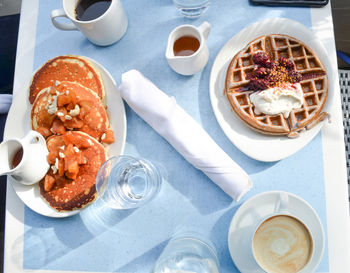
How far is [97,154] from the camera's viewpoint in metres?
1.27

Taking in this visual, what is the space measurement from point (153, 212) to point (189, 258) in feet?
0.68

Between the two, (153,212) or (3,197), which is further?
(3,197)

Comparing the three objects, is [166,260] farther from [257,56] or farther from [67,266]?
[257,56]

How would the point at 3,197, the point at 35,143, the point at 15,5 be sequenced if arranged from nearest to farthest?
1. the point at 35,143
2. the point at 3,197
3. the point at 15,5

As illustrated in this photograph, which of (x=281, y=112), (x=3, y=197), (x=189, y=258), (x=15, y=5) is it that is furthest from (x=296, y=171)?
(x=15, y=5)

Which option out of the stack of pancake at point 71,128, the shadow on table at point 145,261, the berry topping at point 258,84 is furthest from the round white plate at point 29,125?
the berry topping at point 258,84

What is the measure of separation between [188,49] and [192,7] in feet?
0.60

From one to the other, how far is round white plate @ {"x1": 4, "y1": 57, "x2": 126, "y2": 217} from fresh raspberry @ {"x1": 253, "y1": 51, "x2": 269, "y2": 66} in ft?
1.70

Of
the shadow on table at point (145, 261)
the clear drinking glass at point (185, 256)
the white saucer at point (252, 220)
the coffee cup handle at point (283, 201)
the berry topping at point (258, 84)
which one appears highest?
the berry topping at point (258, 84)

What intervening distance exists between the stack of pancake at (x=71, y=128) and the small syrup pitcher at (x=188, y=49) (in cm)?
29

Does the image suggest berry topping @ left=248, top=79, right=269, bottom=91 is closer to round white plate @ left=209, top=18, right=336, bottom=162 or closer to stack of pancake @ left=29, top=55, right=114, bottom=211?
round white plate @ left=209, top=18, right=336, bottom=162

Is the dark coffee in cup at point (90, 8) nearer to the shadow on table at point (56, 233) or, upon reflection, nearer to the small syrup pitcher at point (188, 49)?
the small syrup pitcher at point (188, 49)

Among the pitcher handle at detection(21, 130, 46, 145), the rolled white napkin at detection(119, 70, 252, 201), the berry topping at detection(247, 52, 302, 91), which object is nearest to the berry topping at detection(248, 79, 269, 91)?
the berry topping at detection(247, 52, 302, 91)

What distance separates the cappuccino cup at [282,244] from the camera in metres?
1.08
